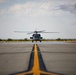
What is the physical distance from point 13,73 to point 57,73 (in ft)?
5.50

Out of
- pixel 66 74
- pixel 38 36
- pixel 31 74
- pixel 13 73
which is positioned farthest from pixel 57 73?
pixel 38 36

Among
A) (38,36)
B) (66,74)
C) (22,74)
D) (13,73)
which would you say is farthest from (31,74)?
(38,36)

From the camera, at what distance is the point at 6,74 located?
293 inches

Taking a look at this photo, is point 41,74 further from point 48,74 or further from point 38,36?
point 38,36

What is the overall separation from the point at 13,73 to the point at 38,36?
58.7 m

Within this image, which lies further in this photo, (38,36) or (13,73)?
(38,36)

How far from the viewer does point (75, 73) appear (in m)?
7.61

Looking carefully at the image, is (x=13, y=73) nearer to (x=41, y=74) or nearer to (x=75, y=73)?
(x=41, y=74)

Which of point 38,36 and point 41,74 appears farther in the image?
point 38,36

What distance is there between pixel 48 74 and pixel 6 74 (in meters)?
1.55

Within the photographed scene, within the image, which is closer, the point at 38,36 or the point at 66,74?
the point at 66,74

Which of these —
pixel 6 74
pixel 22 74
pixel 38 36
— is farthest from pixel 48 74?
pixel 38 36

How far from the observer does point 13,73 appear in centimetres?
768

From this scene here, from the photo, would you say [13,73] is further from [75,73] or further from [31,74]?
[75,73]
